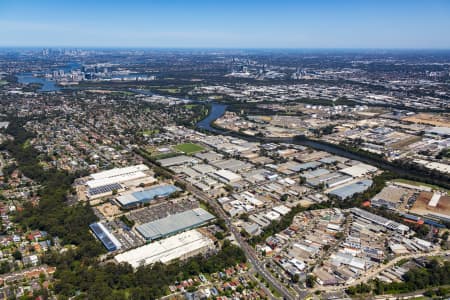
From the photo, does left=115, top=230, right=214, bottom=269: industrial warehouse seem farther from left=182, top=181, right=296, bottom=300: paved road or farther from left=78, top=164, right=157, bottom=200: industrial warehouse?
left=78, top=164, right=157, bottom=200: industrial warehouse

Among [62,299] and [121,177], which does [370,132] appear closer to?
[121,177]

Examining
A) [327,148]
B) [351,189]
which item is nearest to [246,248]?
[351,189]

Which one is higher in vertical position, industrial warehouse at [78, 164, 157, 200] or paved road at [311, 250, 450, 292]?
industrial warehouse at [78, 164, 157, 200]

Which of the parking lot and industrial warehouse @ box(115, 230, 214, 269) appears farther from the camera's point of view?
the parking lot

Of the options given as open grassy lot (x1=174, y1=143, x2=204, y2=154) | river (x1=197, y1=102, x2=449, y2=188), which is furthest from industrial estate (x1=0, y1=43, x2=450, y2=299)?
open grassy lot (x1=174, y1=143, x2=204, y2=154)

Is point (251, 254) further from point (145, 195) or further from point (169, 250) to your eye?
point (145, 195)

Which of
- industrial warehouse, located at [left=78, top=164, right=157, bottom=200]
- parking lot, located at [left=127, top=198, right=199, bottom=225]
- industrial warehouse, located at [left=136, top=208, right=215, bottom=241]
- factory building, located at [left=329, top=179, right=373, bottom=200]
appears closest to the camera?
industrial warehouse, located at [left=136, top=208, right=215, bottom=241]

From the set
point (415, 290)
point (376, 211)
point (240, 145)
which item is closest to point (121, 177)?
point (240, 145)

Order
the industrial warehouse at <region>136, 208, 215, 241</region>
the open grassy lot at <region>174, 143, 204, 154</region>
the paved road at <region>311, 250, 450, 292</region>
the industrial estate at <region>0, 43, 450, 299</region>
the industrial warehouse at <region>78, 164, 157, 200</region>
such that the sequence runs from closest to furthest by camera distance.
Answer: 1. the paved road at <region>311, 250, 450, 292</region>
2. the industrial estate at <region>0, 43, 450, 299</region>
3. the industrial warehouse at <region>136, 208, 215, 241</region>
4. the industrial warehouse at <region>78, 164, 157, 200</region>
5. the open grassy lot at <region>174, 143, 204, 154</region>
